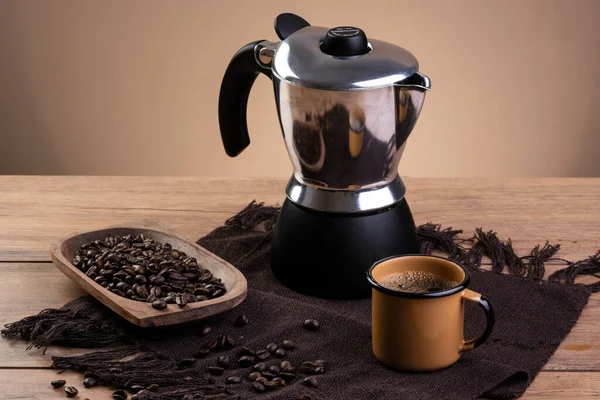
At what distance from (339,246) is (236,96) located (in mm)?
275

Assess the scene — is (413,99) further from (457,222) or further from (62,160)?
(62,160)

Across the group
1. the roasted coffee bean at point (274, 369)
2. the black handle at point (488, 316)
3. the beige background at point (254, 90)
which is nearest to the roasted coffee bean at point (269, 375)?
the roasted coffee bean at point (274, 369)

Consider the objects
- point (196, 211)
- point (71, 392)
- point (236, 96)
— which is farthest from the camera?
point (196, 211)

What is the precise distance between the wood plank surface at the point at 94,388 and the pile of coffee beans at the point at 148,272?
0.13m

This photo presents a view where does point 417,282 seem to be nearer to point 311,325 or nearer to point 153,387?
point 311,325

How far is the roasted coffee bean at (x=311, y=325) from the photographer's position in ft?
3.30

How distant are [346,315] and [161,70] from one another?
159 cm

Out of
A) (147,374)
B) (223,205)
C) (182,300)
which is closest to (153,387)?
(147,374)

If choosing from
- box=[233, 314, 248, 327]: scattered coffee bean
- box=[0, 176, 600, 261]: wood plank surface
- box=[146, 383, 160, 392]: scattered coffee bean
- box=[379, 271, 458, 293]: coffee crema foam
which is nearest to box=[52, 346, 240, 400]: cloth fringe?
box=[146, 383, 160, 392]: scattered coffee bean

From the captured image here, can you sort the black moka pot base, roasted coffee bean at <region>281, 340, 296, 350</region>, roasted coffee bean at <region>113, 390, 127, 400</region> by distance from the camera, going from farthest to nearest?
the black moka pot base
roasted coffee bean at <region>281, 340, 296, 350</region>
roasted coffee bean at <region>113, 390, 127, 400</region>

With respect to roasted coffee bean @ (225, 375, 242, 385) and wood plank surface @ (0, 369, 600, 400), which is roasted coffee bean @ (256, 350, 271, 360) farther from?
wood plank surface @ (0, 369, 600, 400)

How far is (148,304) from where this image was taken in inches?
38.9

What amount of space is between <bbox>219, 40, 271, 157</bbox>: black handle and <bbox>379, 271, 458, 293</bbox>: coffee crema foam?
0.35 meters

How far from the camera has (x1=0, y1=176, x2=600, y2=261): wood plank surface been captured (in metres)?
1.30
